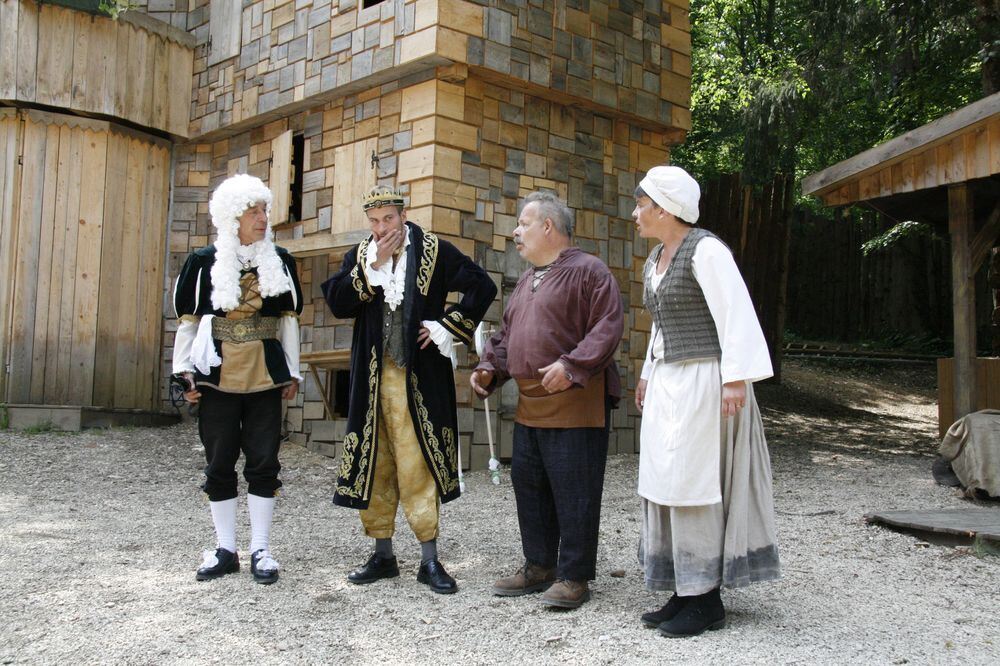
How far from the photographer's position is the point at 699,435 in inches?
123

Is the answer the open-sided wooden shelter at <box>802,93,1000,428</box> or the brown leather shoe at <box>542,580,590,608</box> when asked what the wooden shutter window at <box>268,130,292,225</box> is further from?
the brown leather shoe at <box>542,580,590,608</box>

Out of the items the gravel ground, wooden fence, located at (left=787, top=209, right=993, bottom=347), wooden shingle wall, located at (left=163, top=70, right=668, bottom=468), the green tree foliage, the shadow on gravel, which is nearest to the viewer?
the gravel ground

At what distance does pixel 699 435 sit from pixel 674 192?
2.76 ft

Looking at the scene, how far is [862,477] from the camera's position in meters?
7.10

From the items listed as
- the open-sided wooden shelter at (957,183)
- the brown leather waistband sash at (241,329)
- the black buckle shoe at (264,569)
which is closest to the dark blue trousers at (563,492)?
the black buckle shoe at (264,569)

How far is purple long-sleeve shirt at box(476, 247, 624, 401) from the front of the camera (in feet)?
11.2

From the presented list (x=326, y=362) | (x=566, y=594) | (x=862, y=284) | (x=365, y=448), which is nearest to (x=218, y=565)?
(x=365, y=448)

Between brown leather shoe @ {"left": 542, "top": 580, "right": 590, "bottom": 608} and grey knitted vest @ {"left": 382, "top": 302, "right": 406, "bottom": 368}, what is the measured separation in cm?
107

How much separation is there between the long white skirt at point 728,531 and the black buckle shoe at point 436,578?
870mm

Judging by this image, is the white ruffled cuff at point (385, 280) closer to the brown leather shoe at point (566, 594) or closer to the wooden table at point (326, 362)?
the brown leather shoe at point (566, 594)

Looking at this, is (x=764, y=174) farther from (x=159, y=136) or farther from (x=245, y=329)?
(x=245, y=329)

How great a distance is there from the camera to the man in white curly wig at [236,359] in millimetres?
3873

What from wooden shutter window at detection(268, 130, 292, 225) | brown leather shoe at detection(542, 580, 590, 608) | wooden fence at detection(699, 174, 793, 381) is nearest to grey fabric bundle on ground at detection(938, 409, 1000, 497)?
brown leather shoe at detection(542, 580, 590, 608)

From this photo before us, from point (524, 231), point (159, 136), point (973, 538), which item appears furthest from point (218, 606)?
point (159, 136)
